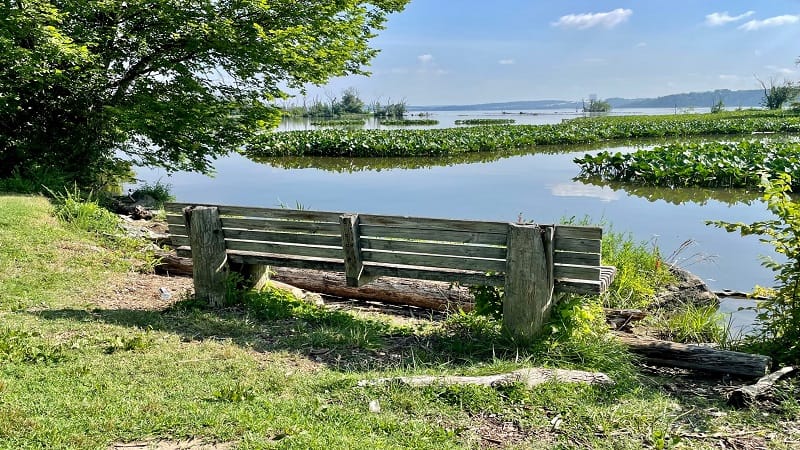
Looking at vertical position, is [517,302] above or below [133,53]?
below

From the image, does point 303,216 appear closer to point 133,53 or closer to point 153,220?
point 153,220

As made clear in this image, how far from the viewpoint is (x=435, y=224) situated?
571 centimetres

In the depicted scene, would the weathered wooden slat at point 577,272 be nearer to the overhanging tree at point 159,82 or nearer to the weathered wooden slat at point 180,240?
the weathered wooden slat at point 180,240

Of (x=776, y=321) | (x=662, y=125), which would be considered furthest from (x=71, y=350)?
(x=662, y=125)

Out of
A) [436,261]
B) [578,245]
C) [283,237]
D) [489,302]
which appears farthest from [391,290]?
[578,245]

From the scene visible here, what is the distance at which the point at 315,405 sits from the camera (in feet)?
13.0

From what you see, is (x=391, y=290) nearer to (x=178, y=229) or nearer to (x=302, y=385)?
(x=178, y=229)

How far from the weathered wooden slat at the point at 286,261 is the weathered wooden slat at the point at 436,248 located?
419mm

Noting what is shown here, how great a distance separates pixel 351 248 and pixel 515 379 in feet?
7.67

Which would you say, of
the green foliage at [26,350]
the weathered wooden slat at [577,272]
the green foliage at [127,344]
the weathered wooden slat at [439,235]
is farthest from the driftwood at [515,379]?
the green foliage at [26,350]

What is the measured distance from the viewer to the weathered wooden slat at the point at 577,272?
5.19 metres

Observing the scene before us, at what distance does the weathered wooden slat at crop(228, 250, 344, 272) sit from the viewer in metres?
6.32

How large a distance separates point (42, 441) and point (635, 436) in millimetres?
3419

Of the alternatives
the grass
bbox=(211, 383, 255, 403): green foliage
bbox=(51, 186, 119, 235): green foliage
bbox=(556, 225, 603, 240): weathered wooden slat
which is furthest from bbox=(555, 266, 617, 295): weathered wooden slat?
bbox=(51, 186, 119, 235): green foliage
